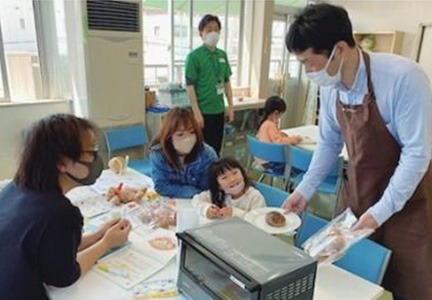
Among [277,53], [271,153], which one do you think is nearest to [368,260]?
[271,153]

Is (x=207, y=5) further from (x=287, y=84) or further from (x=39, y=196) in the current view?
(x=39, y=196)

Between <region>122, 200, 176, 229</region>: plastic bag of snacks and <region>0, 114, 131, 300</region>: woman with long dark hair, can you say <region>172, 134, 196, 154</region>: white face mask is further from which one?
<region>0, 114, 131, 300</region>: woman with long dark hair

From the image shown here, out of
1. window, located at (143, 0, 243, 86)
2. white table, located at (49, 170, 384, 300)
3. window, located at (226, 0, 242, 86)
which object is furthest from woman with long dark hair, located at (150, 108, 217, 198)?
window, located at (226, 0, 242, 86)

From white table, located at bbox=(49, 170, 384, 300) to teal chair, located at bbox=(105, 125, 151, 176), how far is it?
1777 millimetres

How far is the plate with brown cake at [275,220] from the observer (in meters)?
1.31

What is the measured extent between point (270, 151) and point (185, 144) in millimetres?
1203

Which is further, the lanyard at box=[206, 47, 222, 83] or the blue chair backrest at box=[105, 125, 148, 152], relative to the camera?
the lanyard at box=[206, 47, 222, 83]

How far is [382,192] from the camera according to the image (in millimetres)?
1295

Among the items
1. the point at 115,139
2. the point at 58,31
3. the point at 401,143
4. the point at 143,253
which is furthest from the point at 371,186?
the point at 58,31

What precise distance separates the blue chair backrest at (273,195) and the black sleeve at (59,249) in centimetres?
101

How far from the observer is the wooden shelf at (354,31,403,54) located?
5.16m

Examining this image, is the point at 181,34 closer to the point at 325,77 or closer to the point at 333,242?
the point at 325,77

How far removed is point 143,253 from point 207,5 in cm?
375

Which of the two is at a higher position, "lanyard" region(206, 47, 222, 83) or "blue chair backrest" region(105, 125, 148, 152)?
"lanyard" region(206, 47, 222, 83)
